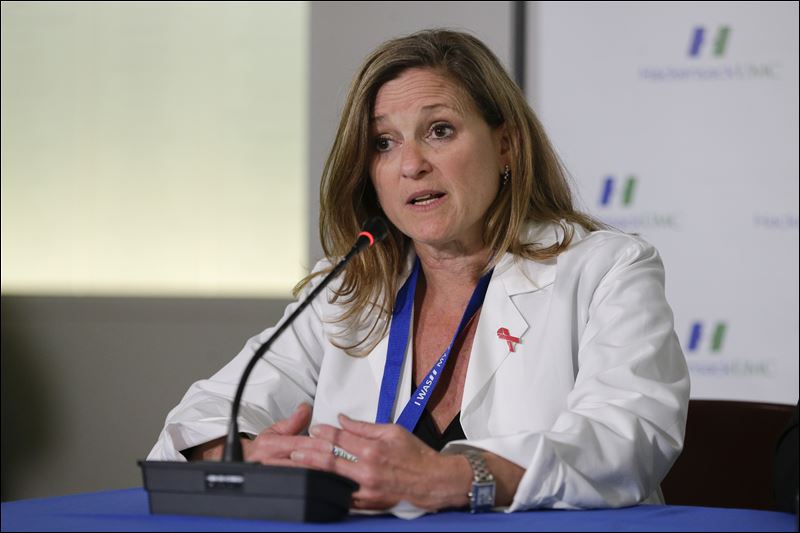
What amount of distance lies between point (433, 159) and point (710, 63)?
6.95 feet

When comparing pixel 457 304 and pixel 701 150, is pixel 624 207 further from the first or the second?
pixel 457 304

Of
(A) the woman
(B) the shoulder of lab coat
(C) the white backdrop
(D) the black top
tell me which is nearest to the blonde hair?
(A) the woman

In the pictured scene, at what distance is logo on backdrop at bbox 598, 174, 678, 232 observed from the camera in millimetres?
4102

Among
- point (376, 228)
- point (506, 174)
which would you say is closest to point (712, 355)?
point (506, 174)

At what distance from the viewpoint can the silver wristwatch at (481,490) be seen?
1.63 metres

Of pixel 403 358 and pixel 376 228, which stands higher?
pixel 376 228

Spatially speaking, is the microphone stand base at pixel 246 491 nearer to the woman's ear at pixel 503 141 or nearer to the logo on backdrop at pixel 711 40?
the woman's ear at pixel 503 141

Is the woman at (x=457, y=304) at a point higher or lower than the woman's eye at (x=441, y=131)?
lower

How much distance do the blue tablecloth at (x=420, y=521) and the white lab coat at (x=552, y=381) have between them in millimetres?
112

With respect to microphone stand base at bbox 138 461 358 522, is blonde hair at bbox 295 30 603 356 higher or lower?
higher

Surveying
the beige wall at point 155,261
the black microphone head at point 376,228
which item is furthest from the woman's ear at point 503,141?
the beige wall at point 155,261

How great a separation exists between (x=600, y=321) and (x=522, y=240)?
376 millimetres

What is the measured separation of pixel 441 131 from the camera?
2.44 m

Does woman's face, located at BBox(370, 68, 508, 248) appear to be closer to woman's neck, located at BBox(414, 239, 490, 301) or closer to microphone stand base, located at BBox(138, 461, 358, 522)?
woman's neck, located at BBox(414, 239, 490, 301)
